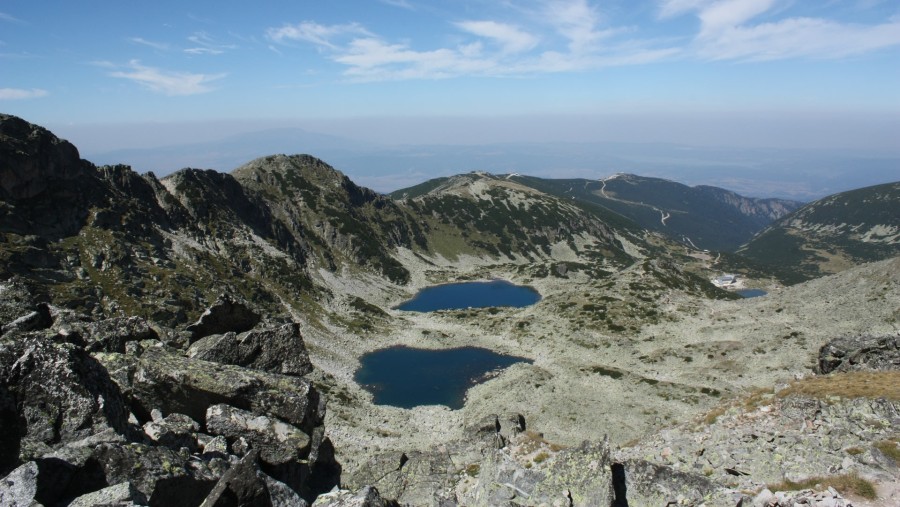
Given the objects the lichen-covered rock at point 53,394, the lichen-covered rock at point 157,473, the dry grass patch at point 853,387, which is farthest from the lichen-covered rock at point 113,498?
the dry grass patch at point 853,387

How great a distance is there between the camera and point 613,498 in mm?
16984

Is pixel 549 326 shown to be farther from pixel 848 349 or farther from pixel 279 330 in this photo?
pixel 279 330

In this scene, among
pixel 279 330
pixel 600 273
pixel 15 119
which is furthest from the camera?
pixel 600 273

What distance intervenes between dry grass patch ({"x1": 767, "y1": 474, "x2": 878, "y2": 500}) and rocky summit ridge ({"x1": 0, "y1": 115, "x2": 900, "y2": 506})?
129 mm

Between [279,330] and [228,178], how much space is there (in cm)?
14716

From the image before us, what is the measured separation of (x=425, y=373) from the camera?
8975 cm

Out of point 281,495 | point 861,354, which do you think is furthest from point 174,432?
point 861,354

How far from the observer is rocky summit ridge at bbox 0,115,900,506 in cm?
1260

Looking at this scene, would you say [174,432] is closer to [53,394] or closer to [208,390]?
[208,390]

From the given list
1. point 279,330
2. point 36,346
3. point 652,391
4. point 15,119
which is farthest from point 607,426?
point 15,119

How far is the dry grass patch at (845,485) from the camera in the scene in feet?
59.2

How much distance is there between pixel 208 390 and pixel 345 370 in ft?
246

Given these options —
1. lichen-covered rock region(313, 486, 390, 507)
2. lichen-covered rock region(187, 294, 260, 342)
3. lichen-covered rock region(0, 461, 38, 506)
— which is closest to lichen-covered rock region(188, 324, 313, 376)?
lichen-covered rock region(187, 294, 260, 342)

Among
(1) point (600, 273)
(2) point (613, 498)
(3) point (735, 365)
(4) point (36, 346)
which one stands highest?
(4) point (36, 346)
